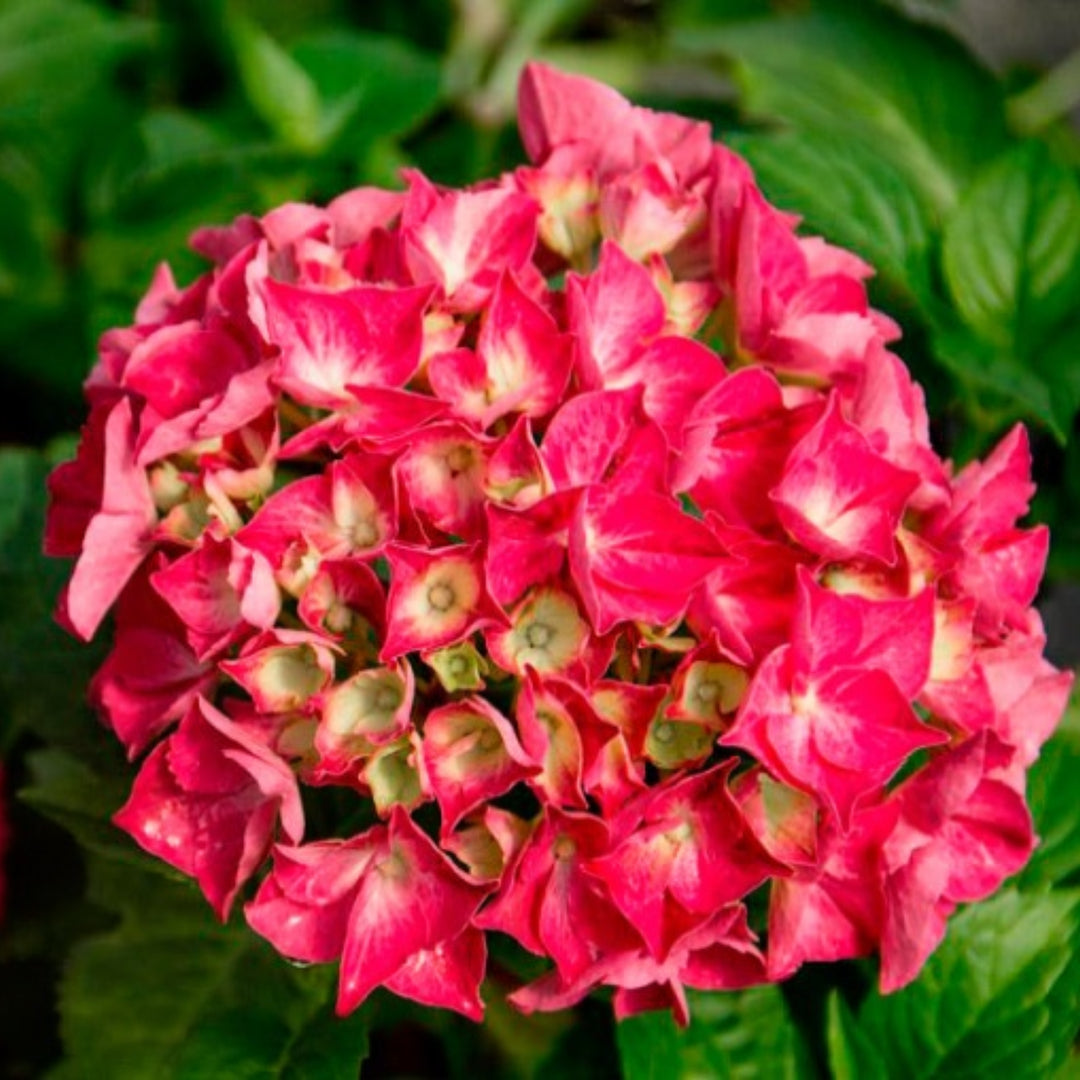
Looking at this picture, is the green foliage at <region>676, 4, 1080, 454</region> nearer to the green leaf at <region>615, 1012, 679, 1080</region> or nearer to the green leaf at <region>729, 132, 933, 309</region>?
the green leaf at <region>729, 132, 933, 309</region>

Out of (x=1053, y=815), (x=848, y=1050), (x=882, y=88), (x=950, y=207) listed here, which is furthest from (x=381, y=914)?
(x=882, y=88)

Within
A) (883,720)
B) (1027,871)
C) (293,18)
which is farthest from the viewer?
(293,18)

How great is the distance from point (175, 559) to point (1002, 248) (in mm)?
581

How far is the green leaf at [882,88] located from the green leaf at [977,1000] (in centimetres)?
50

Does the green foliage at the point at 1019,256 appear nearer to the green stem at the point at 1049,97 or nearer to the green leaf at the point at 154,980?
the green stem at the point at 1049,97

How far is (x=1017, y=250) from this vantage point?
3.25 feet

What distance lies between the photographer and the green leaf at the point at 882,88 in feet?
3.68

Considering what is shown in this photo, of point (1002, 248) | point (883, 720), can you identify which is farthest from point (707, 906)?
point (1002, 248)

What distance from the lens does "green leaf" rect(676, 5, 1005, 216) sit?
3.68 feet

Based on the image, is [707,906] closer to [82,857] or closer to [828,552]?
[828,552]

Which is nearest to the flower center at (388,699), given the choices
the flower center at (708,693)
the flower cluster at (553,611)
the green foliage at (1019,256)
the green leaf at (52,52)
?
the flower cluster at (553,611)

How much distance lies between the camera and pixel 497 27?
1575mm

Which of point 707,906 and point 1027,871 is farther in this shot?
point 1027,871

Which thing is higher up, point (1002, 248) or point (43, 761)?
point (1002, 248)
